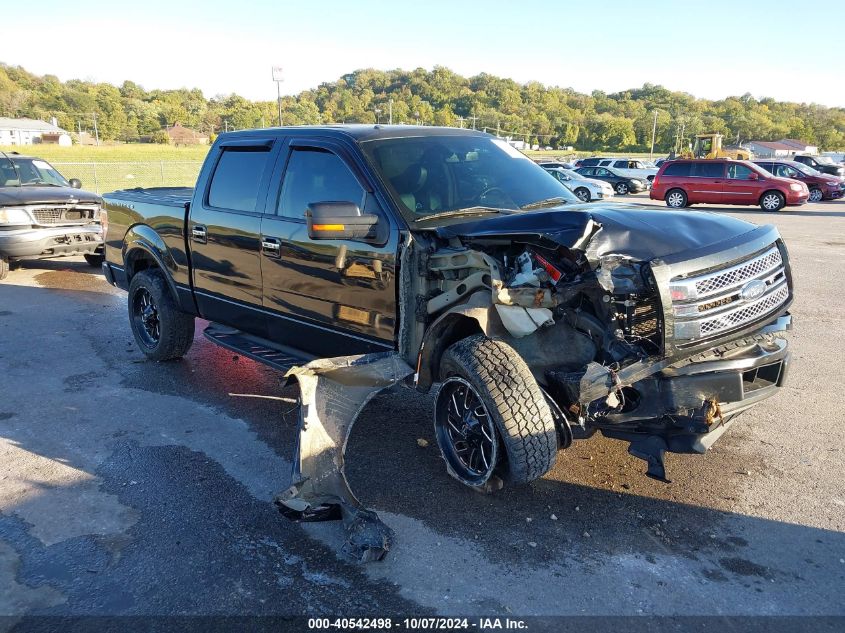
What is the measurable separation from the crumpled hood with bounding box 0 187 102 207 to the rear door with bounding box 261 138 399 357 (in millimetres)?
7543

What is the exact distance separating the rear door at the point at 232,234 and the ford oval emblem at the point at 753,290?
328 cm

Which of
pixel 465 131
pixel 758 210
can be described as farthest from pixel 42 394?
pixel 758 210

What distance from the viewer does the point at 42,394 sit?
222 inches

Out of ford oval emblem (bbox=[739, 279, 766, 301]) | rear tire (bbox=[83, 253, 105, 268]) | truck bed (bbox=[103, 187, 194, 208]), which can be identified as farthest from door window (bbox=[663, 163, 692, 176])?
ford oval emblem (bbox=[739, 279, 766, 301])

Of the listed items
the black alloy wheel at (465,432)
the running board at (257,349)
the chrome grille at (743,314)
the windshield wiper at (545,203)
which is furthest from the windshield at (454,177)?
the chrome grille at (743,314)

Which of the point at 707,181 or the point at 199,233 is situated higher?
the point at 199,233

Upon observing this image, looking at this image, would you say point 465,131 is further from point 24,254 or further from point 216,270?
point 24,254

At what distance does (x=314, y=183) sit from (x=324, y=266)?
636 mm

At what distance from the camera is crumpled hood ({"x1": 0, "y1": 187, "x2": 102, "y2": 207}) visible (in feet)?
34.3

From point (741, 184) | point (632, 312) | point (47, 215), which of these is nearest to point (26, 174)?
point (47, 215)

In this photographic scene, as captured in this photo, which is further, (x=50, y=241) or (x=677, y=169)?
(x=677, y=169)

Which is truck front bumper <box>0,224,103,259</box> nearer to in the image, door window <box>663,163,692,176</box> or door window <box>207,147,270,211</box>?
door window <box>207,147,270,211</box>

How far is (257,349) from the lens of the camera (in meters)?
5.17

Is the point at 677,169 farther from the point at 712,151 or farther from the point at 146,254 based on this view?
the point at 146,254
